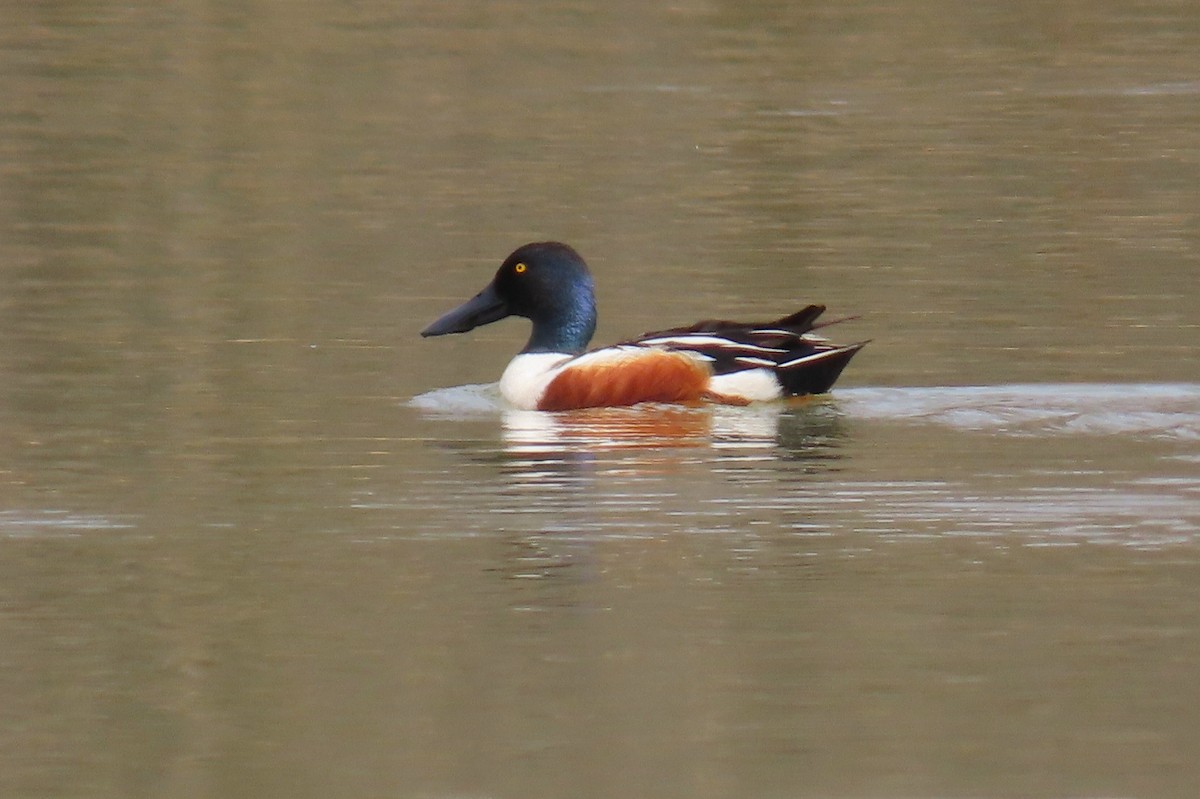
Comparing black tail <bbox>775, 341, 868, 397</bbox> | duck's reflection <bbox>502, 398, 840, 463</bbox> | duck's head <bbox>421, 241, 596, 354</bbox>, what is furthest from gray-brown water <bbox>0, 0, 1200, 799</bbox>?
duck's head <bbox>421, 241, 596, 354</bbox>

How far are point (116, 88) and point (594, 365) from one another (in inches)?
477

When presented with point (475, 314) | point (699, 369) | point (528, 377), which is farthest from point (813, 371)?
point (475, 314)

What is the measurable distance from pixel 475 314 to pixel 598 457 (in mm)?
2654

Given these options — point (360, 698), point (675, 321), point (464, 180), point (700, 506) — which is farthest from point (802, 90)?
point (360, 698)

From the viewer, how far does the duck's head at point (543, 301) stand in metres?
12.0

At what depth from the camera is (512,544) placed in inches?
309

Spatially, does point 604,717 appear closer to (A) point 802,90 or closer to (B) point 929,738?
(B) point 929,738

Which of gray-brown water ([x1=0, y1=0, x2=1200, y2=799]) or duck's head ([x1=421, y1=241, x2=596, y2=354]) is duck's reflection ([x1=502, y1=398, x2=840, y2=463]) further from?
duck's head ([x1=421, y1=241, x2=596, y2=354])

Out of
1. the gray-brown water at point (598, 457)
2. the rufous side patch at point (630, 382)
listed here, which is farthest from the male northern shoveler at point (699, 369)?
the gray-brown water at point (598, 457)

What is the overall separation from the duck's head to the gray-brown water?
1.08 feet

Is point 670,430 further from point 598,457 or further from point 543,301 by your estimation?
point 543,301

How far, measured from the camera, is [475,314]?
39.7 ft

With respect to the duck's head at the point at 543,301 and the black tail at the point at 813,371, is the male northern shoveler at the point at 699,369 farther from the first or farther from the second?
the duck's head at the point at 543,301

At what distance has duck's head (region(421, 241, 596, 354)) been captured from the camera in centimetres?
1200
